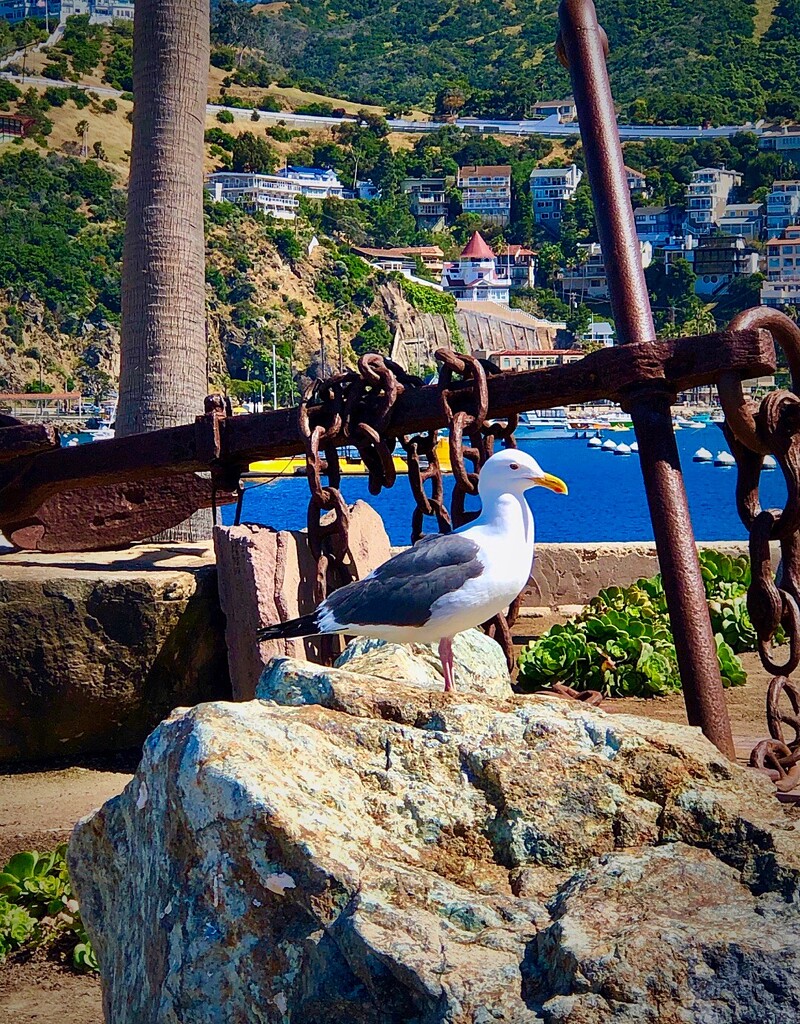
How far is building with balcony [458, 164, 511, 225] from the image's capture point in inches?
6929

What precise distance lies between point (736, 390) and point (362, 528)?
5.75 feet

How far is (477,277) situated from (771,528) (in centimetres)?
16073

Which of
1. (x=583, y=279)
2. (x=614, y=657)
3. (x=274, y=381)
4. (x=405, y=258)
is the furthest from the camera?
(x=583, y=279)

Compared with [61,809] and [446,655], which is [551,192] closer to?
[61,809]

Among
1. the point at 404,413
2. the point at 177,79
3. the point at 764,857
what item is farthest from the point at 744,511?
the point at 177,79

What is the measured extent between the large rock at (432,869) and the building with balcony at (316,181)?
161122mm

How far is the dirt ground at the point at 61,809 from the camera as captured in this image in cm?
353


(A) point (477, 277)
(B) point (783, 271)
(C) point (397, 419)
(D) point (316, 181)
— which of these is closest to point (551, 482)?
(C) point (397, 419)

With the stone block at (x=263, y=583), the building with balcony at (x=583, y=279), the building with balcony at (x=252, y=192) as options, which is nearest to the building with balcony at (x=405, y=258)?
the building with balcony at (x=252, y=192)

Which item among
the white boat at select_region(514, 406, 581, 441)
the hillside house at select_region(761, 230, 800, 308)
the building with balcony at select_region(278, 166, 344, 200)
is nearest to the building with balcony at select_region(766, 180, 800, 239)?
the hillside house at select_region(761, 230, 800, 308)

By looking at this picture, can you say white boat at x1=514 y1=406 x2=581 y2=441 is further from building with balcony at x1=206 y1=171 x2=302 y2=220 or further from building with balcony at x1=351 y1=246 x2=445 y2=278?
building with balcony at x1=206 y1=171 x2=302 y2=220

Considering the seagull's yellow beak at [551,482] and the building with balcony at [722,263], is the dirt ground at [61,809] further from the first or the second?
the building with balcony at [722,263]

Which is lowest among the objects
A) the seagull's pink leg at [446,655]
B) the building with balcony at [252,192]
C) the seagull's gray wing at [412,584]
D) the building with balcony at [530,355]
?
the seagull's pink leg at [446,655]

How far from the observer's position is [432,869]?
93.2 inches
